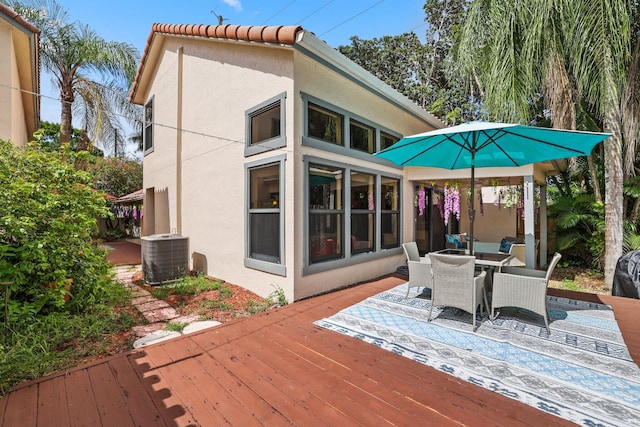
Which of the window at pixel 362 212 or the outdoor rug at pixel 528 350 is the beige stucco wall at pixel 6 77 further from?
the outdoor rug at pixel 528 350

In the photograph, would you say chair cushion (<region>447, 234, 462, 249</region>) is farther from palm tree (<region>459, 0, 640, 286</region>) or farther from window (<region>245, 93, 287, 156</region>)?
window (<region>245, 93, 287, 156</region>)

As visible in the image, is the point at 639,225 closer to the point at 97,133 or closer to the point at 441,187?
the point at 441,187

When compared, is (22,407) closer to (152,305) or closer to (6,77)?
(152,305)

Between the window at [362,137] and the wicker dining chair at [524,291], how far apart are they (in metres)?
3.74

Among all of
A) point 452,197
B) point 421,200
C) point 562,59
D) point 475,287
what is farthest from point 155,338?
point 562,59

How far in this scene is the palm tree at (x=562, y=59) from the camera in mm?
5734

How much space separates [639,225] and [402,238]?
590cm

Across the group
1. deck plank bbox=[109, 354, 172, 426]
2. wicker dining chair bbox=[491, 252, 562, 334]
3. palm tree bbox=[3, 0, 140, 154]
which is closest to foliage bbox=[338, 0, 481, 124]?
wicker dining chair bbox=[491, 252, 562, 334]

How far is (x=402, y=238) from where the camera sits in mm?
7723

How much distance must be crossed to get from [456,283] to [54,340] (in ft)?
16.6

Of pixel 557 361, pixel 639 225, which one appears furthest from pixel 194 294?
pixel 639 225

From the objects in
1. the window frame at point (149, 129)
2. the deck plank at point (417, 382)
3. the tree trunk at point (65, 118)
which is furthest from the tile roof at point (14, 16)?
the deck plank at point (417, 382)

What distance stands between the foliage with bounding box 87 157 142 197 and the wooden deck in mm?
18799

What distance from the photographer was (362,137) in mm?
6484
